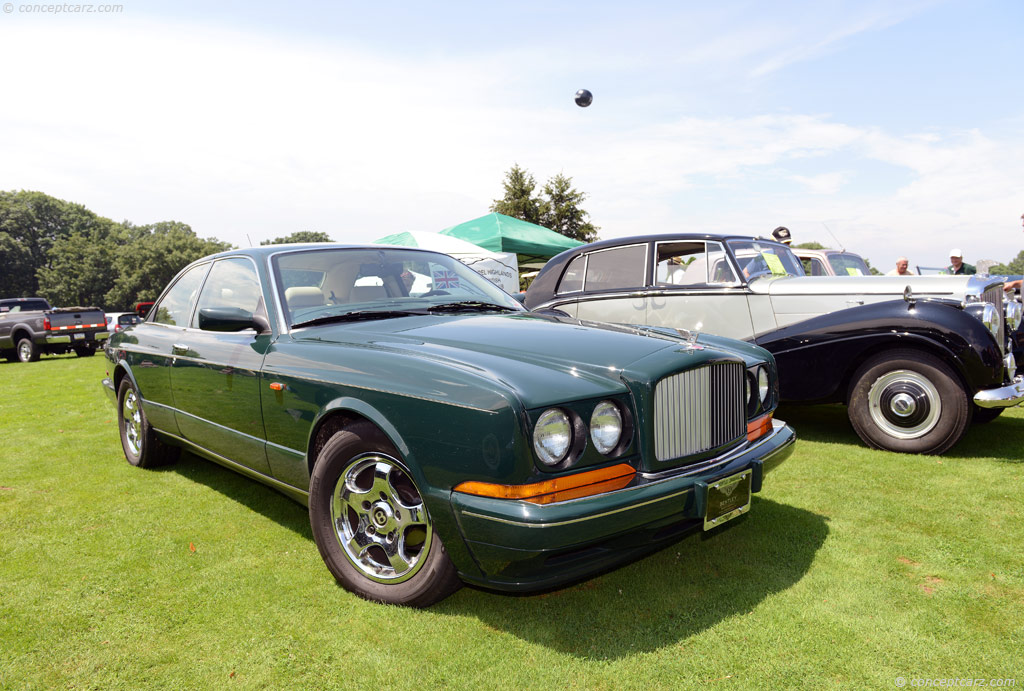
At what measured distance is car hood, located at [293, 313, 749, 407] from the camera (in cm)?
221

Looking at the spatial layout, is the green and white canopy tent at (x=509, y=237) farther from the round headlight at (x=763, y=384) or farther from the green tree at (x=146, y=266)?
the green tree at (x=146, y=266)

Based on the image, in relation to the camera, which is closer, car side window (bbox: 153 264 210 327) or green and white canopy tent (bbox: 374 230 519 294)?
car side window (bbox: 153 264 210 327)

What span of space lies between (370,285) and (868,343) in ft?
12.1

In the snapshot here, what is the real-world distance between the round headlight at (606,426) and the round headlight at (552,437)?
102 mm

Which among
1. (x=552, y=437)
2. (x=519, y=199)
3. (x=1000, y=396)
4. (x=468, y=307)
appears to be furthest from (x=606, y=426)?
(x=519, y=199)

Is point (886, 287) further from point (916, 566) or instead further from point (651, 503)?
point (651, 503)

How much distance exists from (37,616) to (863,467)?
4.69 metres

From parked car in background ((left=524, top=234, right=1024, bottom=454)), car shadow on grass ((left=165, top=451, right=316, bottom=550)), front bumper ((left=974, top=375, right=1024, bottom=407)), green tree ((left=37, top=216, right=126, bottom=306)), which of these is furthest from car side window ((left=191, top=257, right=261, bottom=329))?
green tree ((left=37, top=216, right=126, bottom=306))

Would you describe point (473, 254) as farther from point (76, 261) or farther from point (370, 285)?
point (76, 261)

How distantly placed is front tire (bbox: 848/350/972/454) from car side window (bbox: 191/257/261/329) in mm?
4325

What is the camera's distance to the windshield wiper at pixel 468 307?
3.41m

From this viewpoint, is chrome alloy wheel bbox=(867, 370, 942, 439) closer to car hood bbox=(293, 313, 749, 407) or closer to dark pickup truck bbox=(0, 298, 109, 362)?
car hood bbox=(293, 313, 749, 407)

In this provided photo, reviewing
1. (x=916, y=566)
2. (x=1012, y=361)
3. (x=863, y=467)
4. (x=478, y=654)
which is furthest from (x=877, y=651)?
(x=1012, y=361)

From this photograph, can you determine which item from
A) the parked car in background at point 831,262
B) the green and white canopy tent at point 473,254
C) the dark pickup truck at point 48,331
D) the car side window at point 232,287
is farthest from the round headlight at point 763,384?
the dark pickup truck at point 48,331
